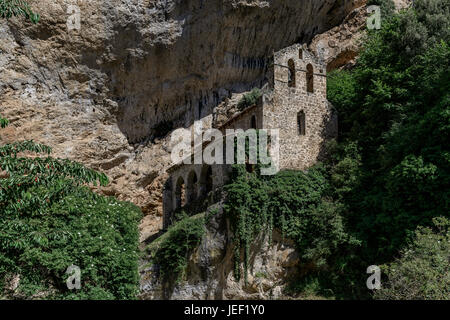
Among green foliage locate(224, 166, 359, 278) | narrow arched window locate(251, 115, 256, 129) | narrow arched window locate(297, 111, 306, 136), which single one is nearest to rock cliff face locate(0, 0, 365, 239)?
narrow arched window locate(297, 111, 306, 136)

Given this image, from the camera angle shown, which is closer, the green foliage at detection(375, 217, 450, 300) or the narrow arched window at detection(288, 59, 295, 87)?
the green foliage at detection(375, 217, 450, 300)

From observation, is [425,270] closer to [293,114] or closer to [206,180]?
[293,114]

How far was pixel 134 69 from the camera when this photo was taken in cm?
3059

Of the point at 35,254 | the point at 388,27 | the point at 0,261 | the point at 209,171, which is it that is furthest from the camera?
the point at 209,171

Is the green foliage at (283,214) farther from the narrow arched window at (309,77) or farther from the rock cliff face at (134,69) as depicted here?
the rock cliff face at (134,69)

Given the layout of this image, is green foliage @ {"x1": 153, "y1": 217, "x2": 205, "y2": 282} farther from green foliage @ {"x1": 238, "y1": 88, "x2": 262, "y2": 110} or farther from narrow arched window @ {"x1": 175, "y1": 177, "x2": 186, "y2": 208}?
green foliage @ {"x1": 238, "y1": 88, "x2": 262, "y2": 110}

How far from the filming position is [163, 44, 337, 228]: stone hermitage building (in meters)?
22.6

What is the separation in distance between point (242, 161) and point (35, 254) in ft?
29.9

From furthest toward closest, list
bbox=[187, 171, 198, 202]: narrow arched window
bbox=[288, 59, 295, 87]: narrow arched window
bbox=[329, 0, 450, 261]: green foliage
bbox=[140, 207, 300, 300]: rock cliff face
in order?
bbox=[187, 171, 198, 202]: narrow arched window < bbox=[288, 59, 295, 87]: narrow arched window < bbox=[140, 207, 300, 300]: rock cliff face < bbox=[329, 0, 450, 261]: green foliage

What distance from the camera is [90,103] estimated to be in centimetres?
3044

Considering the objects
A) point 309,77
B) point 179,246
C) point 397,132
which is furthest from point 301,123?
point 179,246
